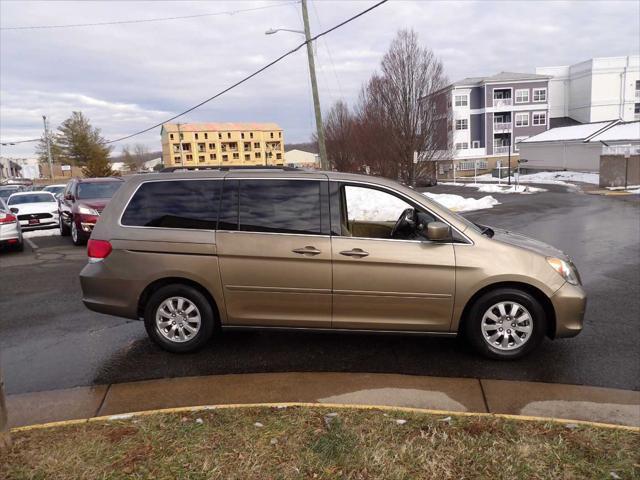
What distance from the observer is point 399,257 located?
4.39 m

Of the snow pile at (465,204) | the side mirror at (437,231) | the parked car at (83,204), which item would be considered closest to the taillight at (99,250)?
the side mirror at (437,231)

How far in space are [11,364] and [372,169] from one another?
29.2 meters

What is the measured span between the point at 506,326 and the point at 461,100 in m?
66.4

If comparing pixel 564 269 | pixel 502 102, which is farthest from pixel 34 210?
pixel 502 102

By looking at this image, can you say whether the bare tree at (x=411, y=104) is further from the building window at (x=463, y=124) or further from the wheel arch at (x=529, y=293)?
the building window at (x=463, y=124)

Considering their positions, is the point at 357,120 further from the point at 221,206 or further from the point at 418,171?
the point at 221,206

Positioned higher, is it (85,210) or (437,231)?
(437,231)

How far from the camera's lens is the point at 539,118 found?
64250 mm

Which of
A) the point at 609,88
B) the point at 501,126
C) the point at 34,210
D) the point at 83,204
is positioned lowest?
the point at 34,210

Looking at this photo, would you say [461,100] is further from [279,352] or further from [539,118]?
[279,352]

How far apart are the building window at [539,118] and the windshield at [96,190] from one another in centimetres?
6298

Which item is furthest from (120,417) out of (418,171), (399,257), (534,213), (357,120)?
(357,120)

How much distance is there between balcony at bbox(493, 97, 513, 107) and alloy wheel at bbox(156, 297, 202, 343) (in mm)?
65874

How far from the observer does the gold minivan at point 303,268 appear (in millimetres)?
4391
